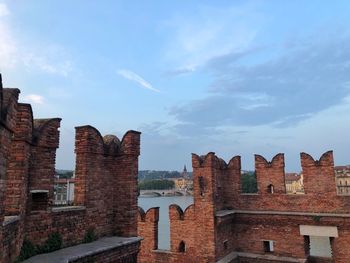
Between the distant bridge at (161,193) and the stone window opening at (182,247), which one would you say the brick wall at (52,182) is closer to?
the stone window opening at (182,247)

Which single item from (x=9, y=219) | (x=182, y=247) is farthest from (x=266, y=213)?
(x=9, y=219)

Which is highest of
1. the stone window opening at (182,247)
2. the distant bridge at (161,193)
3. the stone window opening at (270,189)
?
the stone window opening at (270,189)

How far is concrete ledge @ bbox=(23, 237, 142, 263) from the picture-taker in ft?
15.9

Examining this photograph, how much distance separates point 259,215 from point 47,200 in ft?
28.2

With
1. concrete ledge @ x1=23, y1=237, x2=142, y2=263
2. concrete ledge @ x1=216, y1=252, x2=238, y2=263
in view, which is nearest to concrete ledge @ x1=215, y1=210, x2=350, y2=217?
concrete ledge @ x1=216, y1=252, x2=238, y2=263

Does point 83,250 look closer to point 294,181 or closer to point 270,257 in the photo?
point 270,257

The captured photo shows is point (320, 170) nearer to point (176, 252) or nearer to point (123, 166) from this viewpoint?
point (176, 252)

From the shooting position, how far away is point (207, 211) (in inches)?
434

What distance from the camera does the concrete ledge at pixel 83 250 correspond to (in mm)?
4843

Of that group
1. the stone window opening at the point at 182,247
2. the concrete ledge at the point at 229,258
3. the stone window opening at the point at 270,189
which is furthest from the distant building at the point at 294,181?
the stone window opening at the point at 182,247

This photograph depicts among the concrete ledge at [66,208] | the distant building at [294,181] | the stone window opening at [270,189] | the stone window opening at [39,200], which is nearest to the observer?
the stone window opening at [39,200]

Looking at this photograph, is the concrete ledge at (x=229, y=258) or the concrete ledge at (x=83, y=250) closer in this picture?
the concrete ledge at (x=83, y=250)

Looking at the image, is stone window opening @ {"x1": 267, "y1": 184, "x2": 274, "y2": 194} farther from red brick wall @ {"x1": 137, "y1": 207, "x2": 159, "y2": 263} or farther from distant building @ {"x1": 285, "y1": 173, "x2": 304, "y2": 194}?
distant building @ {"x1": 285, "y1": 173, "x2": 304, "y2": 194}

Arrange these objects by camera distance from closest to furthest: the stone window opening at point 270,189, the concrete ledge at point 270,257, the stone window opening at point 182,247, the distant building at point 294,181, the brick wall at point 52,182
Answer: the brick wall at point 52,182, the concrete ledge at point 270,257, the stone window opening at point 182,247, the stone window opening at point 270,189, the distant building at point 294,181
